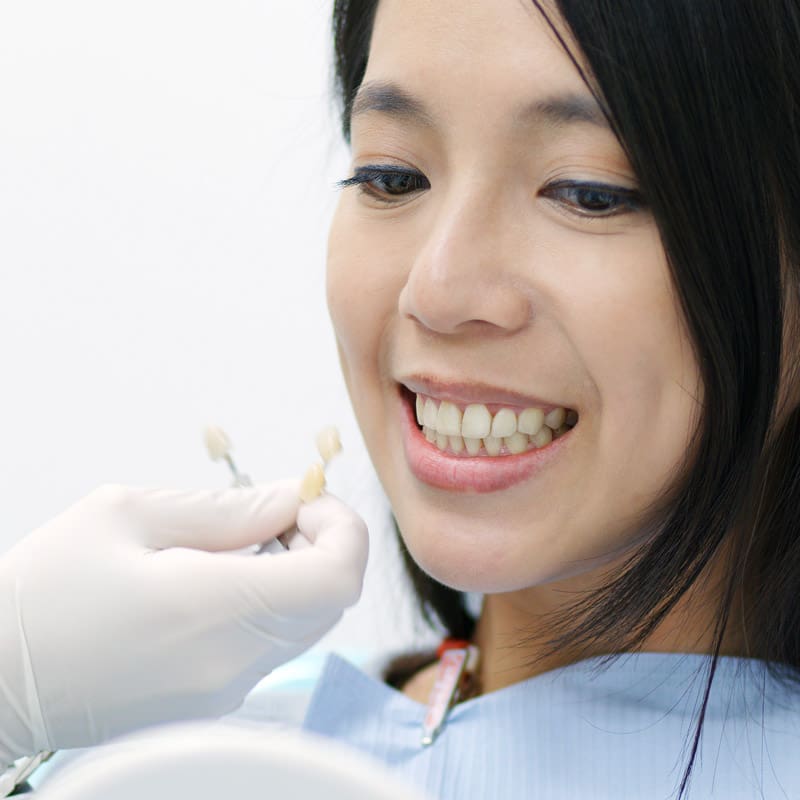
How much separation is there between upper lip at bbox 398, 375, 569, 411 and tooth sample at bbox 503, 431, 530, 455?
1.6 inches

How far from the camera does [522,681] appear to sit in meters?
1.34

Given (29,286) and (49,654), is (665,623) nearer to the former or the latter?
(49,654)

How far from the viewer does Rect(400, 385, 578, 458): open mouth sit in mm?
1142

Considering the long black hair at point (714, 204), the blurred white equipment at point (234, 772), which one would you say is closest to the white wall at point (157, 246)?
the long black hair at point (714, 204)

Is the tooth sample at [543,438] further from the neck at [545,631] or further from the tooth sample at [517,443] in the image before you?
the neck at [545,631]

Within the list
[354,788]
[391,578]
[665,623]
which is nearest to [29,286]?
[391,578]

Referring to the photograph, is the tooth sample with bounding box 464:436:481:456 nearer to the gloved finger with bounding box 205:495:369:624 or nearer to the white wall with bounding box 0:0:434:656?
the gloved finger with bounding box 205:495:369:624

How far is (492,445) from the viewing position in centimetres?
118

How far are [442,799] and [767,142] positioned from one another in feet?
2.49


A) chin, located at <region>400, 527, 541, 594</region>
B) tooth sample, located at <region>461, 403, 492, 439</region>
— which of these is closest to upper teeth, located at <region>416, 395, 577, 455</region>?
tooth sample, located at <region>461, 403, 492, 439</region>

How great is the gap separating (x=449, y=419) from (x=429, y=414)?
0.04m

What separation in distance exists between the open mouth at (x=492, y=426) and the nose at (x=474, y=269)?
11 centimetres

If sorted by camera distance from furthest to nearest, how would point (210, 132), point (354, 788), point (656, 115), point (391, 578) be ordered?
point (210, 132)
point (391, 578)
point (656, 115)
point (354, 788)

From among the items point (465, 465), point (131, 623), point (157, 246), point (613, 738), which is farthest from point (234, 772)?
point (157, 246)
